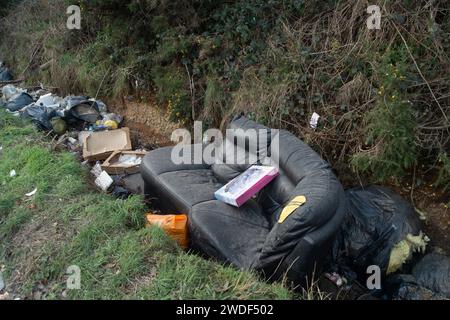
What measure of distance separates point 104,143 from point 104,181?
1.27 meters

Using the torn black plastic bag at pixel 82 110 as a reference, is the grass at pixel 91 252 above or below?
below

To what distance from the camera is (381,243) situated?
337 centimetres

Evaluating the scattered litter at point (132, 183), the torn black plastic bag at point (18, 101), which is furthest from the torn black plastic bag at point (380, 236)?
the torn black plastic bag at point (18, 101)

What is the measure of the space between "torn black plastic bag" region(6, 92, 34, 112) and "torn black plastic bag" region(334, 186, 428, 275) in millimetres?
5323

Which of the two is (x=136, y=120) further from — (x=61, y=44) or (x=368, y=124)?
(x=368, y=124)

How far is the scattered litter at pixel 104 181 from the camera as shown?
4.40m

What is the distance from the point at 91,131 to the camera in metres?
5.94

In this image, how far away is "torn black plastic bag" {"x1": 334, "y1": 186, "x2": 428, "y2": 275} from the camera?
10.9 feet

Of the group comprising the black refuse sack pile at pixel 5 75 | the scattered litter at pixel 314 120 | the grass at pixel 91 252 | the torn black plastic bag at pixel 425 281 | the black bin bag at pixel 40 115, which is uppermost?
the scattered litter at pixel 314 120

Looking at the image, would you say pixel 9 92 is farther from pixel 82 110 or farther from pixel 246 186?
pixel 246 186

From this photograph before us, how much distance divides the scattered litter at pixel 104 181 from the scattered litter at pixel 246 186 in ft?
4.49

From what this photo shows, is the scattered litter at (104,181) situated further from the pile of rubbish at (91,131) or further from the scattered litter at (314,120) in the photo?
the scattered litter at (314,120)

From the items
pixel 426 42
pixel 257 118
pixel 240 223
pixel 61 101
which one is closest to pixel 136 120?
pixel 61 101

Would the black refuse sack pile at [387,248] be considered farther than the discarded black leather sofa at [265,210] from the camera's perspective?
Yes
